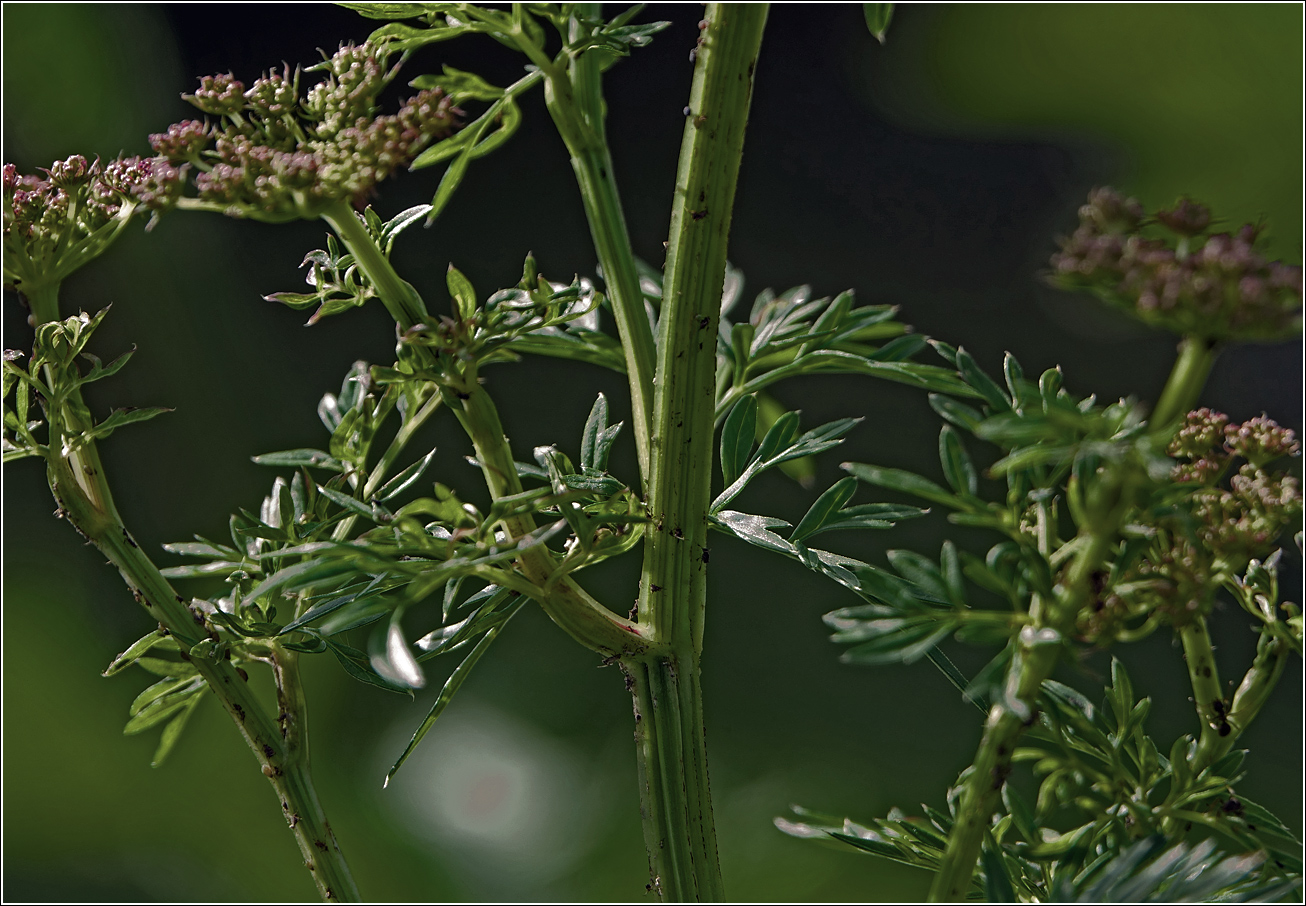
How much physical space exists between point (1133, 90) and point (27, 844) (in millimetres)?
1599

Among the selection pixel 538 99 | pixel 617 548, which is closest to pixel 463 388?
pixel 617 548

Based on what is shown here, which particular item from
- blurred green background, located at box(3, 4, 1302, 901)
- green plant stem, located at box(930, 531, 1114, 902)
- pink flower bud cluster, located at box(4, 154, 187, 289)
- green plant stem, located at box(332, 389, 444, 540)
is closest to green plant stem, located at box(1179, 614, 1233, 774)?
green plant stem, located at box(930, 531, 1114, 902)

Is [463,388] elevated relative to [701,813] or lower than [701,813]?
elevated

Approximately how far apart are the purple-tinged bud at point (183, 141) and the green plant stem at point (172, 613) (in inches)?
3.4

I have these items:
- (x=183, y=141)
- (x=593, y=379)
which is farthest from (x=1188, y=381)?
(x=593, y=379)

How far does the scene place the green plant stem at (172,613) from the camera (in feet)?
1.05

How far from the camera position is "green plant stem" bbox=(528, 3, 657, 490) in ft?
1.05

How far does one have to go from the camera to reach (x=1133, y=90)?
4.31 feet

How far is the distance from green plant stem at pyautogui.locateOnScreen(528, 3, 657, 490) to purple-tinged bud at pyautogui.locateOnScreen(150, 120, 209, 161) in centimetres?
10

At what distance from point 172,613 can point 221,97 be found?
0.49ft

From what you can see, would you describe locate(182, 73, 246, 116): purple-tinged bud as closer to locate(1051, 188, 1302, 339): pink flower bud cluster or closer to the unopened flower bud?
the unopened flower bud

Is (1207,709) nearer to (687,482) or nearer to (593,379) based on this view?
(687,482)

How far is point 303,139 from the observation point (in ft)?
0.95

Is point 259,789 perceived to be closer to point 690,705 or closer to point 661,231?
point 661,231
